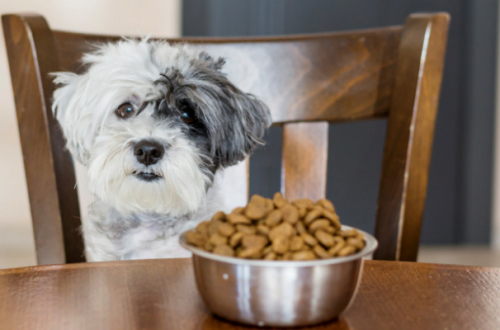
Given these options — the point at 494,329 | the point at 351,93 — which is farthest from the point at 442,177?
the point at 494,329

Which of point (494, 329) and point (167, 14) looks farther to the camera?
point (167, 14)

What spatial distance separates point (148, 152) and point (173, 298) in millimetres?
671

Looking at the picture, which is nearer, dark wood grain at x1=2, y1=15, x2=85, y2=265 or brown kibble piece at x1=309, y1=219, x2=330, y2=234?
brown kibble piece at x1=309, y1=219, x2=330, y2=234

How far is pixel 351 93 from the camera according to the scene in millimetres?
1302

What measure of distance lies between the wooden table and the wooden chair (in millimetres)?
425

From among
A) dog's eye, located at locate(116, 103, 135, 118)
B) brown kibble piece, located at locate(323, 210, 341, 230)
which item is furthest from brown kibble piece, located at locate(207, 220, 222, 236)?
dog's eye, located at locate(116, 103, 135, 118)

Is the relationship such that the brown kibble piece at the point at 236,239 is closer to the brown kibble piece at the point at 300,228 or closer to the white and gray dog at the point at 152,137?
the brown kibble piece at the point at 300,228

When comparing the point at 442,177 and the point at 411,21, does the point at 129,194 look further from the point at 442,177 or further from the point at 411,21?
the point at 442,177

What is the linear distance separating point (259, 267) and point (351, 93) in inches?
32.7

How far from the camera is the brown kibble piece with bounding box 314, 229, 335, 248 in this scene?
565 mm

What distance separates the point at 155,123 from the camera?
1349mm

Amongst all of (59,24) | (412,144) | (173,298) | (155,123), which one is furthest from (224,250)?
(59,24)

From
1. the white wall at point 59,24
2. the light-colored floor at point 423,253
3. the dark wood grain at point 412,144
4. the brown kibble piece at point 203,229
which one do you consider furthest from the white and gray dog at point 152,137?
the white wall at point 59,24

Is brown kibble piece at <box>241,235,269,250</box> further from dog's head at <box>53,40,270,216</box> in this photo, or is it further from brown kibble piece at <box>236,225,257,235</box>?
dog's head at <box>53,40,270,216</box>
